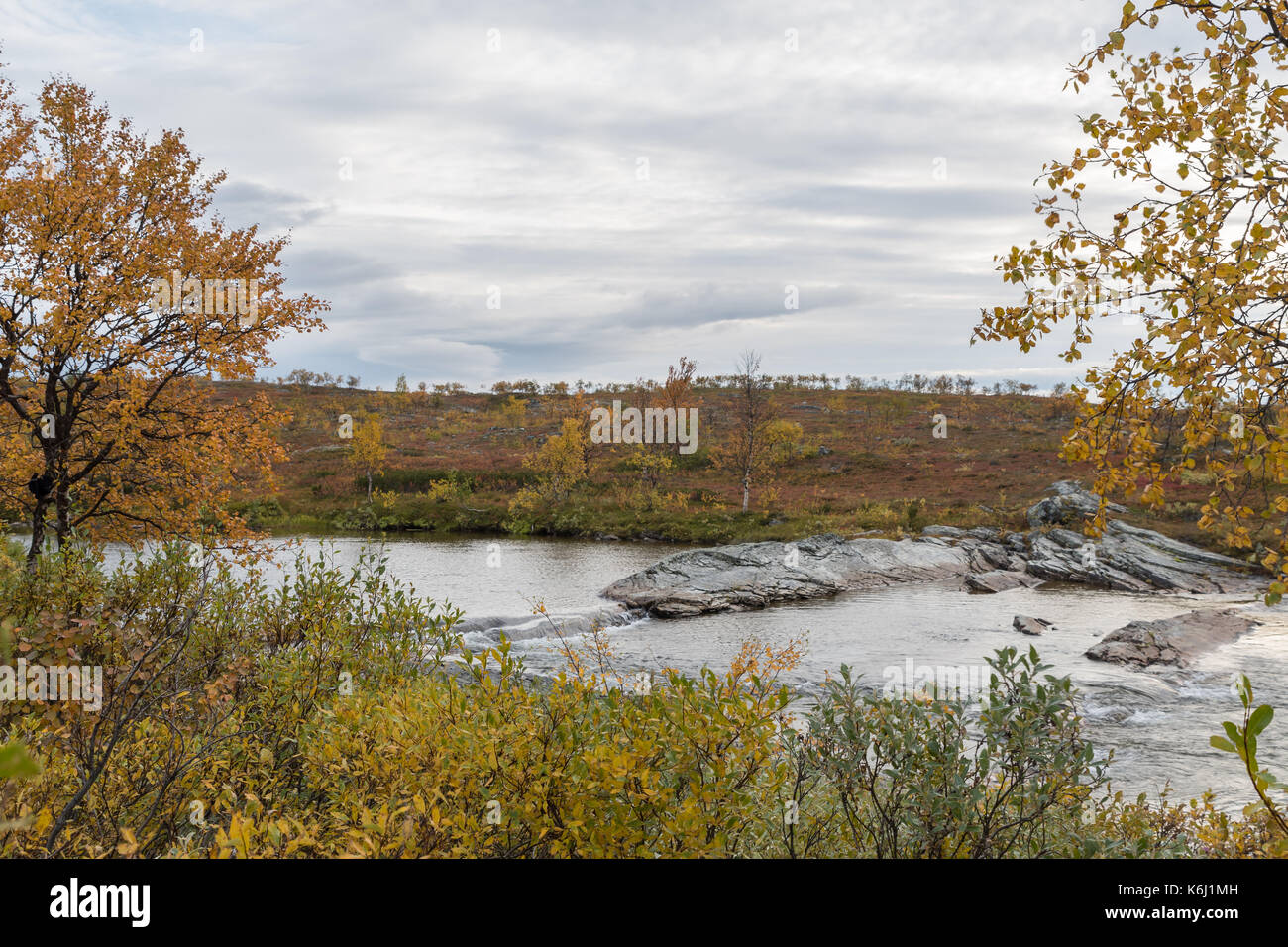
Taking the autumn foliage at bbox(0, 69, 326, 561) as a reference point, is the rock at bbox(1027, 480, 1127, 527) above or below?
below

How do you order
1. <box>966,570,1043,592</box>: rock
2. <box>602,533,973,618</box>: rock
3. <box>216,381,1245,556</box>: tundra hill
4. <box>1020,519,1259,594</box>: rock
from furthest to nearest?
1. <box>216,381,1245,556</box>: tundra hill
2. <box>1020,519,1259,594</box>: rock
3. <box>966,570,1043,592</box>: rock
4. <box>602,533,973,618</box>: rock

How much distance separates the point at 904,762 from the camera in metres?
4.16

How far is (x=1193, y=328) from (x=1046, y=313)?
102 centimetres

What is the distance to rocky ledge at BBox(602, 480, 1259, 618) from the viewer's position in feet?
77.3

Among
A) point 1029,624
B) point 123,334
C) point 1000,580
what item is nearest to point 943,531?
point 1000,580

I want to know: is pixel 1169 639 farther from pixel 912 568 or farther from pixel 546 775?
pixel 546 775

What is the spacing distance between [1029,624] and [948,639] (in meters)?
2.58

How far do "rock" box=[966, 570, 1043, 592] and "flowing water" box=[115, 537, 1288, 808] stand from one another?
57 centimetres

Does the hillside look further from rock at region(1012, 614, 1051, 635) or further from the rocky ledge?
rock at region(1012, 614, 1051, 635)

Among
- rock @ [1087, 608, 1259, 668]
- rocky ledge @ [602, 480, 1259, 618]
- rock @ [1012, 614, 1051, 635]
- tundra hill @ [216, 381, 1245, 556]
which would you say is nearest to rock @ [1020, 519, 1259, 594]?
rocky ledge @ [602, 480, 1259, 618]

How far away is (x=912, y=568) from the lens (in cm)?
2775

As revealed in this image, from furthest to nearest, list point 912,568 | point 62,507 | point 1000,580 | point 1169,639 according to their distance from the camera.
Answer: point 912,568
point 1000,580
point 1169,639
point 62,507

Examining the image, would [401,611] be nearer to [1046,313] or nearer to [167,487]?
[1046,313]

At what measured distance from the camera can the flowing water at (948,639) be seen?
11.1 meters
